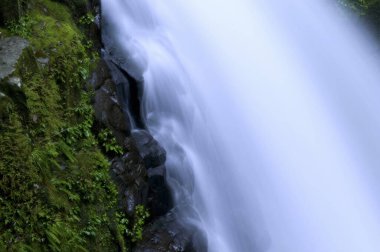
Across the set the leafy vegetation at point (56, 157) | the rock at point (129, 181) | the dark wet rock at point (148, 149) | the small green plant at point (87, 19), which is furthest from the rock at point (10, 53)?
the dark wet rock at point (148, 149)

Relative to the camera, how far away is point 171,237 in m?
5.81

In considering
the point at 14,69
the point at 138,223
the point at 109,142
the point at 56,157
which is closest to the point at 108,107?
the point at 109,142

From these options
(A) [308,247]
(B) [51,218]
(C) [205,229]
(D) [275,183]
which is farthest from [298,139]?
(B) [51,218]

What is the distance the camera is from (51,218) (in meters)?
4.01

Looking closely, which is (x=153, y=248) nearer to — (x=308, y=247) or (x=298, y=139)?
(x=308, y=247)

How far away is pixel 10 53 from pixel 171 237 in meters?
3.19

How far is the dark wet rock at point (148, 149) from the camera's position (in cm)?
616

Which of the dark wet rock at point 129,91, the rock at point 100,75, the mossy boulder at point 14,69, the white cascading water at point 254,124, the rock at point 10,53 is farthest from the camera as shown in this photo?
the white cascading water at point 254,124

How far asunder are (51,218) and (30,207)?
0.90ft

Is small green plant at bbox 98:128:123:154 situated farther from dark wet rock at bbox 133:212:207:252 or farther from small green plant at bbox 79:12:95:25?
small green plant at bbox 79:12:95:25

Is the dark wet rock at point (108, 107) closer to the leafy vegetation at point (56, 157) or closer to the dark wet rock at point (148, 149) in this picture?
the leafy vegetation at point (56, 157)

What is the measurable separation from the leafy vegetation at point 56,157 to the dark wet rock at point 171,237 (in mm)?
197

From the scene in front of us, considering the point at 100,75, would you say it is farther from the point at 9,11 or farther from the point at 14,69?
the point at 14,69

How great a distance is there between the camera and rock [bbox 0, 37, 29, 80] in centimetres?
412
